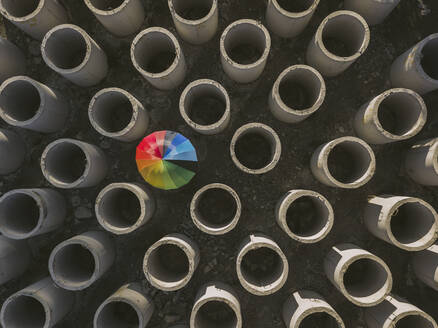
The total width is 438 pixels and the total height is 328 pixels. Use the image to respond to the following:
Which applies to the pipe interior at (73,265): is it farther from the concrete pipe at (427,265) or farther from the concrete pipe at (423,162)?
the concrete pipe at (423,162)

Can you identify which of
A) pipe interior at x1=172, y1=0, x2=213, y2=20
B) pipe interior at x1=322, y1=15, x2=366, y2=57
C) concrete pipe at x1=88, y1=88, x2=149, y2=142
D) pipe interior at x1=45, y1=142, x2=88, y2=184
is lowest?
pipe interior at x1=45, y1=142, x2=88, y2=184

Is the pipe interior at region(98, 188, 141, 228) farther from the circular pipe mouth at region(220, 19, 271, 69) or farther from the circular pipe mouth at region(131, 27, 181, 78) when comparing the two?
the circular pipe mouth at region(220, 19, 271, 69)

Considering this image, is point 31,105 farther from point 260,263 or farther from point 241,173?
point 260,263

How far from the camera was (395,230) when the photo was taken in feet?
19.5

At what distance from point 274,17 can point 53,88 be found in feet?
13.1

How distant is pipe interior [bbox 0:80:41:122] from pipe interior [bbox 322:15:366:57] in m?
4.91

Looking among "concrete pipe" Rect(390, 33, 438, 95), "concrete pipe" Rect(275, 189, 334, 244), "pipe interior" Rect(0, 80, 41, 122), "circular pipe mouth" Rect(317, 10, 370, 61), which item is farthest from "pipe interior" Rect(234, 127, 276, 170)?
"pipe interior" Rect(0, 80, 41, 122)

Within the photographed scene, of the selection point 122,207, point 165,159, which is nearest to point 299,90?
point 165,159

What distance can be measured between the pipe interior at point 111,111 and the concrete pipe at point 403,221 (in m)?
4.29

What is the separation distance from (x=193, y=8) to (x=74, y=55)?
2.25 m

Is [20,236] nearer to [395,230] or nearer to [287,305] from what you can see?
[287,305]

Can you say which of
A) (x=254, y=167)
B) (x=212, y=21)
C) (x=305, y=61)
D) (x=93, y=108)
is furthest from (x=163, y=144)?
(x=305, y=61)

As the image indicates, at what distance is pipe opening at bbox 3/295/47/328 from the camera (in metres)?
5.19

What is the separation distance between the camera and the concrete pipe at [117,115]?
5.31 meters
